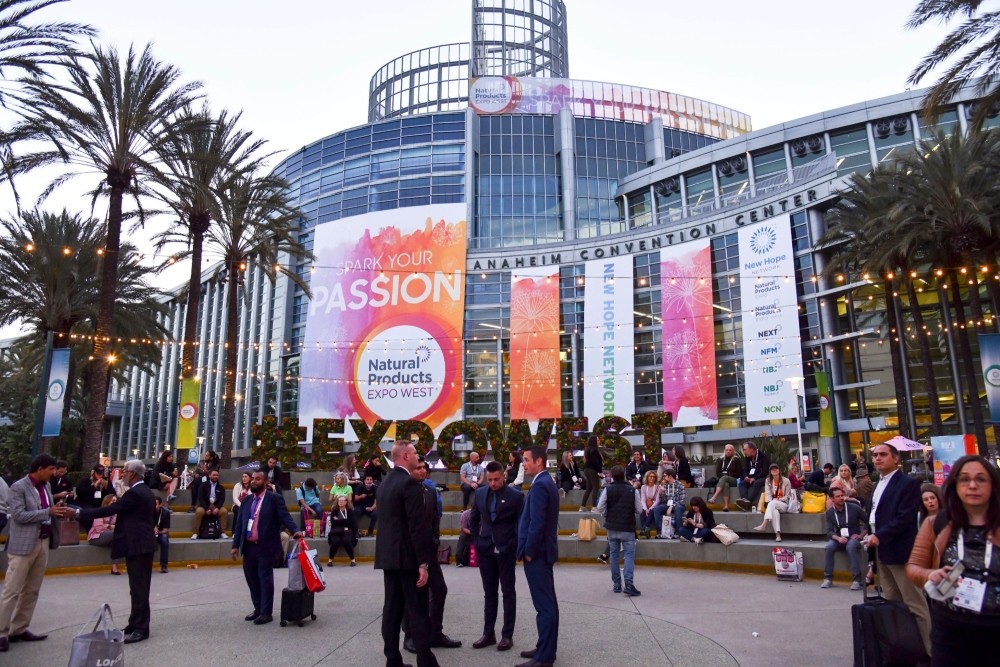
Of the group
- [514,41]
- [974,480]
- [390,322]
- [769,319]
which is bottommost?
[974,480]

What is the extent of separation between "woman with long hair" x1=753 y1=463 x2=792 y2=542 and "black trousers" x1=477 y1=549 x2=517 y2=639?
811 centimetres

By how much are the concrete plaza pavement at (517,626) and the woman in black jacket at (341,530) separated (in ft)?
6.28

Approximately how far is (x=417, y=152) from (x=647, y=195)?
1894 cm

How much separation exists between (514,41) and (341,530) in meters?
60.1

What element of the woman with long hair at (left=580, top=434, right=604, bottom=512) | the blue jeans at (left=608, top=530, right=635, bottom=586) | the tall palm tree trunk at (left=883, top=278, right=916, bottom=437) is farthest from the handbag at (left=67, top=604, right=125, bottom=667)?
the tall palm tree trunk at (left=883, top=278, right=916, bottom=437)

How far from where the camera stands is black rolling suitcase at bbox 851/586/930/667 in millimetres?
5305

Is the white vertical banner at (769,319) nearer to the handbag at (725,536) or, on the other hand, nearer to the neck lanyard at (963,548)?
the handbag at (725,536)

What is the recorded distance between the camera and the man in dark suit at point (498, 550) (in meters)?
7.29

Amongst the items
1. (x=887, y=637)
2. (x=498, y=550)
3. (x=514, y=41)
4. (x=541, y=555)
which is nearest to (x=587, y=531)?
(x=498, y=550)

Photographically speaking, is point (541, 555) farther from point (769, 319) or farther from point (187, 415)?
point (769, 319)

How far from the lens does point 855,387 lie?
4197cm

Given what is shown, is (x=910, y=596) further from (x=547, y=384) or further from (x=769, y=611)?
(x=547, y=384)

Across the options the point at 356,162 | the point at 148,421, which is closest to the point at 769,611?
the point at 356,162

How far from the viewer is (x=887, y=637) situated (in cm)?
534
